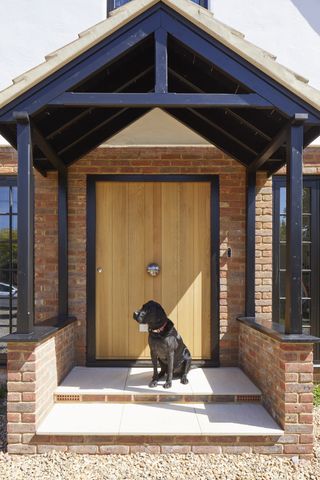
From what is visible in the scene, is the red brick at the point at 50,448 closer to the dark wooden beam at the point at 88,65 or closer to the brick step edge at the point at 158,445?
the brick step edge at the point at 158,445

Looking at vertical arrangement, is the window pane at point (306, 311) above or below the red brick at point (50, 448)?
above

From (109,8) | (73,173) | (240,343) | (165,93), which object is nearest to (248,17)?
(109,8)

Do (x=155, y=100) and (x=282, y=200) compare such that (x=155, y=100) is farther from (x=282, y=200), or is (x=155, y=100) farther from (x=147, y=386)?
(x=147, y=386)

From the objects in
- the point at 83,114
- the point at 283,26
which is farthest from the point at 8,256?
the point at 283,26

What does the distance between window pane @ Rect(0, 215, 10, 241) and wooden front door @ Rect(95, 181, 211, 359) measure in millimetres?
1153

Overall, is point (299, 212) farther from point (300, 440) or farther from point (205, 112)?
point (300, 440)

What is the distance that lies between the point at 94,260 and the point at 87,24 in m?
2.91

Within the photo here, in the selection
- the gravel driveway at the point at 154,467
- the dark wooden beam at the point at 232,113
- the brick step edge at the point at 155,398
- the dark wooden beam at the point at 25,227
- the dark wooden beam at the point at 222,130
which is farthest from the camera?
the dark wooden beam at the point at 222,130

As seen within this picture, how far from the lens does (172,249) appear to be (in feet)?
14.8

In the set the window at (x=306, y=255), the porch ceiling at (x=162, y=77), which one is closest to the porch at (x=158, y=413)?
the window at (x=306, y=255)

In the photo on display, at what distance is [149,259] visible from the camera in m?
4.51

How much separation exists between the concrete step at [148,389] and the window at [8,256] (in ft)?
3.85

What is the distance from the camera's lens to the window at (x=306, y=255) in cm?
460

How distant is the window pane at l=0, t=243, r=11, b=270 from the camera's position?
4703 millimetres
